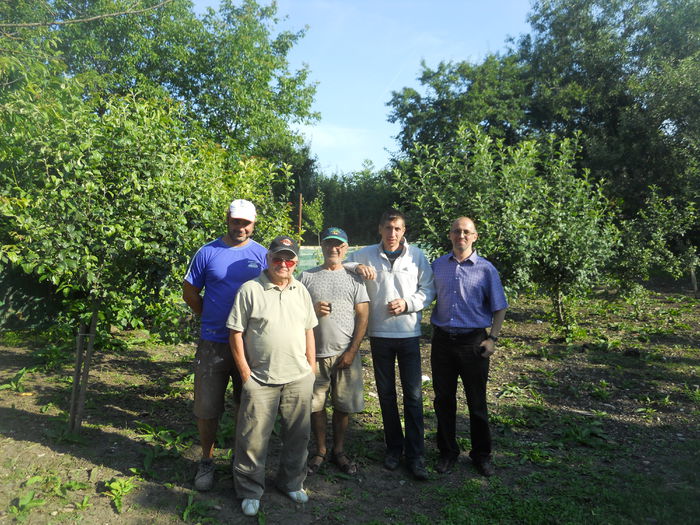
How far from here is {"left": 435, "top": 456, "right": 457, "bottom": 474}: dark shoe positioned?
392 centimetres

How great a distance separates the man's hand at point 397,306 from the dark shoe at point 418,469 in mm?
1116

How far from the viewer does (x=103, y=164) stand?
3.96 m

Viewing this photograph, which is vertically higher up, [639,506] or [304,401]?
[304,401]

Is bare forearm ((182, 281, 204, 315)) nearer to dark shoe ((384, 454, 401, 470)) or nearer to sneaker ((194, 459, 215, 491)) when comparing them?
sneaker ((194, 459, 215, 491))

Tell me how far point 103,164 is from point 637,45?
25.0m

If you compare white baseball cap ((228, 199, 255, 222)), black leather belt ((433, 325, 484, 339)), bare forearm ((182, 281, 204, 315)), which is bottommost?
black leather belt ((433, 325, 484, 339))

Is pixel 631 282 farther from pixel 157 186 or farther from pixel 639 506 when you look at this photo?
pixel 157 186

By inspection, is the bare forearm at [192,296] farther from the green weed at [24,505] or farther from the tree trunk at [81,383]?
the green weed at [24,505]

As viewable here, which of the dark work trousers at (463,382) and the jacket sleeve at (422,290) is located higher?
the jacket sleeve at (422,290)

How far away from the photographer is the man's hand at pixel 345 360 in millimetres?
3686

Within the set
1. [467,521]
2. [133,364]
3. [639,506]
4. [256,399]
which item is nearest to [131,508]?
[256,399]

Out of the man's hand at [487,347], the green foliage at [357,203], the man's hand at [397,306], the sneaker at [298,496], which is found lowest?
the sneaker at [298,496]

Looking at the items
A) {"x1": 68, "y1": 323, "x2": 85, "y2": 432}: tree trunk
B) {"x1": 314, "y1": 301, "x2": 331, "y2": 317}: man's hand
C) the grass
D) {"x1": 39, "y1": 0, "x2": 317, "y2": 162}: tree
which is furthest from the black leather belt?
{"x1": 39, "y1": 0, "x2": 317, "y2": 162}: tree

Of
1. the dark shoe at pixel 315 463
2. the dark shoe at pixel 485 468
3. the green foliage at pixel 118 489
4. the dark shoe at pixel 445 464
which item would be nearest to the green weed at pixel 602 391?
the dark shoe at pixel 485 468
